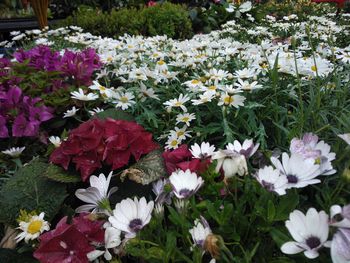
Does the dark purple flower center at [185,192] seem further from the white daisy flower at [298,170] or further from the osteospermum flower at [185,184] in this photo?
the white daisy flower at [298,170]

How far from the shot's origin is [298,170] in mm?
836

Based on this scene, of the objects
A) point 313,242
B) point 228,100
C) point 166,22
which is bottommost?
point 166,22

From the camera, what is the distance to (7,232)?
4.42ft

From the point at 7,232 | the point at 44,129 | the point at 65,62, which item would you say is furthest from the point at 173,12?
the point at 7,232

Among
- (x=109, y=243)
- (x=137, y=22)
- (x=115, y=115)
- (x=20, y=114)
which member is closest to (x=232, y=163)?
(x=109, y=243)

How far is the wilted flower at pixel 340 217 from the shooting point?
668 millimetres

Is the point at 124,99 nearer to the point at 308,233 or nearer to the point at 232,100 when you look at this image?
the point at 232,100

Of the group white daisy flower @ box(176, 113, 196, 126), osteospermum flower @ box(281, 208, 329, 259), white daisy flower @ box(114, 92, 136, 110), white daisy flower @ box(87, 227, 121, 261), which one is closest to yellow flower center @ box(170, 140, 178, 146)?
white daisy flower @ box(176, 113, 196, 126)

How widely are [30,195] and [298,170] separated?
3.00 feet

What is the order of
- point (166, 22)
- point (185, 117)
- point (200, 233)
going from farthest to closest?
point (166, 22) → point (185, 117) → point (200, 233)

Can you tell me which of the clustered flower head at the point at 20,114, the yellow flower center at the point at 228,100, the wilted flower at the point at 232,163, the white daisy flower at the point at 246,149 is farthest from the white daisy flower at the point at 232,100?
the clustered flower head at the point at 20,114

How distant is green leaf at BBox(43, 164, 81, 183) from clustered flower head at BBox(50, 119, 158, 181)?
0.02 m

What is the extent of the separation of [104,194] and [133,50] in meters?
1.62

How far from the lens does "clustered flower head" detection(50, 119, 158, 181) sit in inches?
51.0
